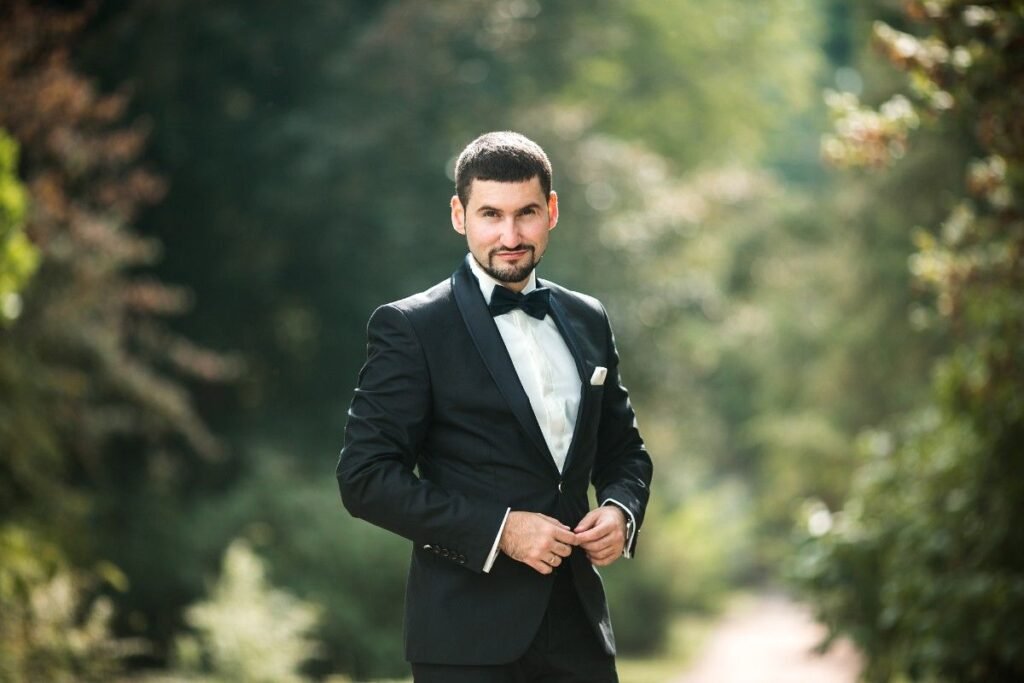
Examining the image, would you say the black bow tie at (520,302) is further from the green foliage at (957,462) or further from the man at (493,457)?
the green foliage at (957,462)

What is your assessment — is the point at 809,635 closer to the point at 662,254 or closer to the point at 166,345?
the point at 662,254

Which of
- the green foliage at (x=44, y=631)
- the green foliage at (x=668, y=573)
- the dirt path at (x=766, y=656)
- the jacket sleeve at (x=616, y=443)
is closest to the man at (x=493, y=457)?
the jacket sleeve at (x=616, y=443)

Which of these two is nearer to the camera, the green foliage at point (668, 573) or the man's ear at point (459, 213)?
the man's ear at point (459, 213)

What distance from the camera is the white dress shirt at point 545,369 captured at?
306cm

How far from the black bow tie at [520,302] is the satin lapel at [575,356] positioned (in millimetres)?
38

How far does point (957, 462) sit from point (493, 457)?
4467 millimetres

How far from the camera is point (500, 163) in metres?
3.02

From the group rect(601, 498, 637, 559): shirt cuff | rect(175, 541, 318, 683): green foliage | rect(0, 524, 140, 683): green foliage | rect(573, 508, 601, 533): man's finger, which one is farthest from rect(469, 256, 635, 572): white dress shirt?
rect(175, 541, 318, 683): green foliage

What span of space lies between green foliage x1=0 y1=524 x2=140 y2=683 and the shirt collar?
5.07 m

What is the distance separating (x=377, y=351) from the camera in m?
3.05

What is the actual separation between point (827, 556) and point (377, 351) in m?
4.55

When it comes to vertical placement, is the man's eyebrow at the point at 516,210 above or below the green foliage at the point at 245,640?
below

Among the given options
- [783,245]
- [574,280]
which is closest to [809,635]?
[783,245]

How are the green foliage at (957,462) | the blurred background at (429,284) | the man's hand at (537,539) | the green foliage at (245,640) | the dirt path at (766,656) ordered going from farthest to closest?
the dirt path at (766,656), the green foliage at (245,640), the blurred background at (429,284), the green foliage at (957,462), the man's hand at (537,539)
